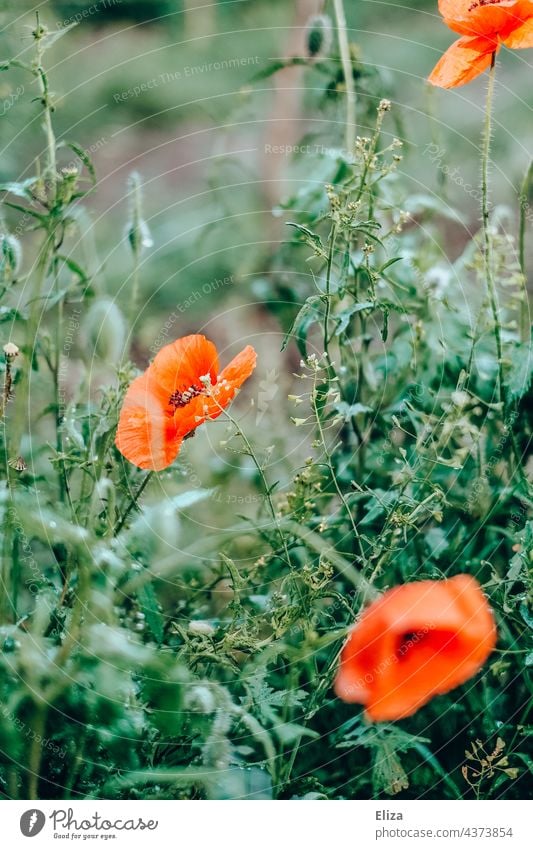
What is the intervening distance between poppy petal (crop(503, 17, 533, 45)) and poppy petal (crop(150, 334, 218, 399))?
8.6 inches

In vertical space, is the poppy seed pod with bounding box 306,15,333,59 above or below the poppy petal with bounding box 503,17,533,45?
above

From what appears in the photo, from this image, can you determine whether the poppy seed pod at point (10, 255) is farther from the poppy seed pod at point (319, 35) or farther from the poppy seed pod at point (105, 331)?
the poppy seed pod at point (319, 35)

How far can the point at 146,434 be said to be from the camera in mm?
→ 448

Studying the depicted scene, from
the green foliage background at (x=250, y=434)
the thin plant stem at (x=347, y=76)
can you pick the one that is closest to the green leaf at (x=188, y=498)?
the green foliage background at (x=250, y=434)

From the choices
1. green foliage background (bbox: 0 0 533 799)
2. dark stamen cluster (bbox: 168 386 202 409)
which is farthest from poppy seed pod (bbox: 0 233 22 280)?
dark stamen cluster (bbox: 168 386 202 409)

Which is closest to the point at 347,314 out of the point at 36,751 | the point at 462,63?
the point at 462,63

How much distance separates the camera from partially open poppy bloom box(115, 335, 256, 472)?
0.44 meters

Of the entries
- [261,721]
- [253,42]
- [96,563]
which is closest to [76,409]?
[96,563]

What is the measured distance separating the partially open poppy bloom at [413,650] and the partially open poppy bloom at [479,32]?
271 millimetres

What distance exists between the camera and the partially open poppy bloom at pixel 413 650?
0.44 metres

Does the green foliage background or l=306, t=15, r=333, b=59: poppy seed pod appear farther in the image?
l=306, t=15, r=333, b=59: poppy seed pod

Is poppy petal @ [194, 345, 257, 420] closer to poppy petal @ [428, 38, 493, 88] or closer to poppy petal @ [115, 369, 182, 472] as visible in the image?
poppy petal @ [115, 369, 182, 472]

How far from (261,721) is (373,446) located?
0.52 ft

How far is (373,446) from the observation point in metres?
0.49
